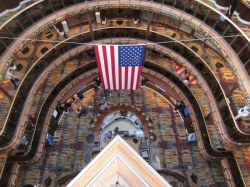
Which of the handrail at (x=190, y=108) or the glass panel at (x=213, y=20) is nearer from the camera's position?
the glass panel at (x=213, y=20)

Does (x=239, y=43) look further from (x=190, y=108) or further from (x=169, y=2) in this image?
(x=190, y=108)

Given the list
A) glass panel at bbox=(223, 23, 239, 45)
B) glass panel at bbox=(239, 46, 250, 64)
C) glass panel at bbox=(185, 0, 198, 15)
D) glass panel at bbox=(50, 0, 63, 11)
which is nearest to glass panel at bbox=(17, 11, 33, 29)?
glass panel at bbox=(50, 0, 63, 11)

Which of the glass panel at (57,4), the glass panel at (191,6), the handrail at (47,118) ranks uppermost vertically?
the glass panel at (57,4)

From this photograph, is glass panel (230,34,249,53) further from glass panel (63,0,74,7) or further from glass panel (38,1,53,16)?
glass panel (38,1,53,16)

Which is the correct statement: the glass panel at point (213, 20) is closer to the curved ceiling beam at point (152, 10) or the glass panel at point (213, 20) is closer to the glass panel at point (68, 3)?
the curved ceiling beam at point (152, 10)

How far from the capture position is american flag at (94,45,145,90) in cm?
2161

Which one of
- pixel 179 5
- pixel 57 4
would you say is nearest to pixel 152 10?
pixel 179 5

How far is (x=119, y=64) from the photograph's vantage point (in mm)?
23703

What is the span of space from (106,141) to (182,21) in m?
17.8

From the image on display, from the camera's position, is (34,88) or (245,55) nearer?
(245,55)

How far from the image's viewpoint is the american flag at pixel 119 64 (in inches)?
851

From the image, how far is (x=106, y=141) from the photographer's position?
29.2 meters

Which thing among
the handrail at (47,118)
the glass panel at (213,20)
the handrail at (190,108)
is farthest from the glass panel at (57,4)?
the glass panel at (213,20)

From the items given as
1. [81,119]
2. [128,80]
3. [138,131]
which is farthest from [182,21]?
[81,119]
